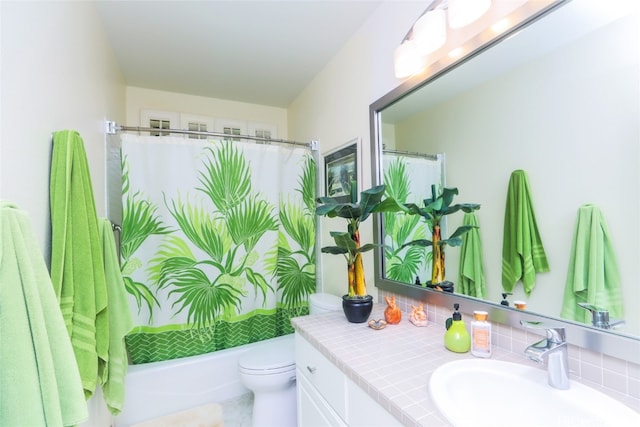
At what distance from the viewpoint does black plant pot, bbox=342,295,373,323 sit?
1305 millimetres

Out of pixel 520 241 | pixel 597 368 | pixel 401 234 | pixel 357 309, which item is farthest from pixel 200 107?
pixel 597 368

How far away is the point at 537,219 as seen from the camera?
97cm

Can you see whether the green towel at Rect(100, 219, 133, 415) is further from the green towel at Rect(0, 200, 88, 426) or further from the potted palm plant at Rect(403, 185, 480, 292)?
the potted palm plant at Rect(403, 185, 480, 292)

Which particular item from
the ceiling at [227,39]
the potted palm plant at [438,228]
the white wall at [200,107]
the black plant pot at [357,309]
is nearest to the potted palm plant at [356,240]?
the black plant pot at [357,309]

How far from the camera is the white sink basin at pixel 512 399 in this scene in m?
0.66

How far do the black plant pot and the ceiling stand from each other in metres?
1.55

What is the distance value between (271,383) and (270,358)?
0.41ft

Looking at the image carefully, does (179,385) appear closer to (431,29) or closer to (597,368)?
(597,368)

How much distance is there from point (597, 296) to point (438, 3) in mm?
1236

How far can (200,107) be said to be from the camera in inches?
106

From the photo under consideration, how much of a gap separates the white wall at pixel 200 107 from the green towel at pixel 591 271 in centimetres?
260

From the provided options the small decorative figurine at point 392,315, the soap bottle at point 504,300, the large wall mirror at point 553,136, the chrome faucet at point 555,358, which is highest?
the large wall mirror at point 553,136

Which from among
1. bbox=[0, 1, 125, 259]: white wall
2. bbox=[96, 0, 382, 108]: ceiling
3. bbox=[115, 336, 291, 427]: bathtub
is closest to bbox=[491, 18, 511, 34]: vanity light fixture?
bbox=[96, 0, 382, 108]: ceiling

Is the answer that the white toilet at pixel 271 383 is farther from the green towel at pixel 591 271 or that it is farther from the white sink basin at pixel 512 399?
the green towel at pixel 591 271
